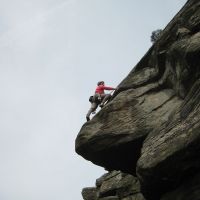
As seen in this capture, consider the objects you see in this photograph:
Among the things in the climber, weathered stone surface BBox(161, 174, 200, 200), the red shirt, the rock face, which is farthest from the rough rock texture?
the red shirt

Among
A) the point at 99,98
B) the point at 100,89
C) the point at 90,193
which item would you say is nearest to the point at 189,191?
the point at 99,98

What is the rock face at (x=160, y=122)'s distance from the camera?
17531 millimetres

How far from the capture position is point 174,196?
19.2 metres

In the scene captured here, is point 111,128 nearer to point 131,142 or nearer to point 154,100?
point 131,142

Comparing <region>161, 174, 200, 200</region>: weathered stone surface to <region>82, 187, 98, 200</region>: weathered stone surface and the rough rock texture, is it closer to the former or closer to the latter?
the rough rock texture

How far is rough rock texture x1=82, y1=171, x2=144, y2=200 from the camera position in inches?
1048

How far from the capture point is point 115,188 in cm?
2908

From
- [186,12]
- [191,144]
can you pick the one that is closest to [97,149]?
[191,144]

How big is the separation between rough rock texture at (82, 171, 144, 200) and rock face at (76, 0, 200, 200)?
118 inches

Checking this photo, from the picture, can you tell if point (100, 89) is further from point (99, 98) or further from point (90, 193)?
point (90, 193)

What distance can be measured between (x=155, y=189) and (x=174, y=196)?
5.10ft

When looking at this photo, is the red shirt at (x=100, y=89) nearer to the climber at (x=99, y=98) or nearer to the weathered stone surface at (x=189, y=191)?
the climber at (x=99, y=98)

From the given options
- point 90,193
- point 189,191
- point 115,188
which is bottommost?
point 189,191

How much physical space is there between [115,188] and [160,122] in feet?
31.8
